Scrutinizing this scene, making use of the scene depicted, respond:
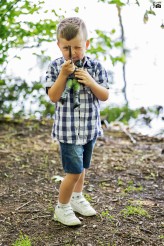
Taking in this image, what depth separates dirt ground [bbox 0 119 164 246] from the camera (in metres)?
3.03

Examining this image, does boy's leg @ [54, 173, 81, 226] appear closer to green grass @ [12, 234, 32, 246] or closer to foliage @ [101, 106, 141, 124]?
green grass @ [12, 234, 32, 246]

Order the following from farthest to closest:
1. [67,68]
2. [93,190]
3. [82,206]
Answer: [93,190], [82,206], [67,68]

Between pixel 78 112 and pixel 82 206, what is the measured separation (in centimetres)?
75

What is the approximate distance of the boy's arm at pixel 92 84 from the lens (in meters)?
2.84

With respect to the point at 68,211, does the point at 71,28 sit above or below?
above

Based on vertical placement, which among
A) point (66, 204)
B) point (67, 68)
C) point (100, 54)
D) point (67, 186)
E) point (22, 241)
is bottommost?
point (22, 241)

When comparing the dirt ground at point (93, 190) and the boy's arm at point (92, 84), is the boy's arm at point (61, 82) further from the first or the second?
the dirt ground at point (93, 190)

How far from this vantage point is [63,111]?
2.99m

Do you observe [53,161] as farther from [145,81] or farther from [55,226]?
[145,81]

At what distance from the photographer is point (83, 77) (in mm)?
2834

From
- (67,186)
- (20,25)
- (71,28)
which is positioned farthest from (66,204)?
(20,25)

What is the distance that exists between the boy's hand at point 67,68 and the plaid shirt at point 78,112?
0.21 metres

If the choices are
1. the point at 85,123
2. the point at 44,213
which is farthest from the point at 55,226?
the point at 85,123

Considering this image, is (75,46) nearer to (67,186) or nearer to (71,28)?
Answer: (71,28)
